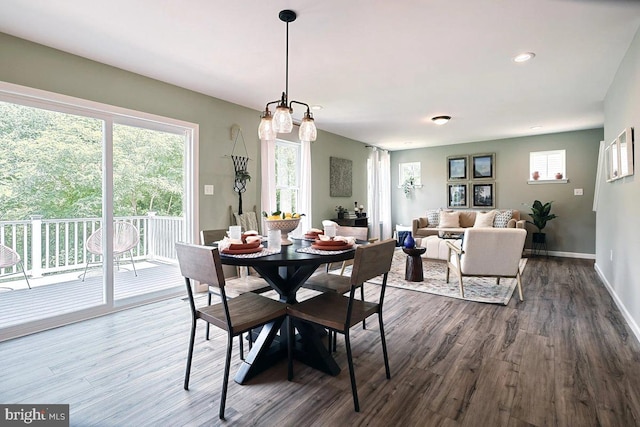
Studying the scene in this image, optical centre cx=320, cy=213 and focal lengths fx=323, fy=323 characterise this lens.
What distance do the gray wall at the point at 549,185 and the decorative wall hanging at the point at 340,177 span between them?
2.34 metres

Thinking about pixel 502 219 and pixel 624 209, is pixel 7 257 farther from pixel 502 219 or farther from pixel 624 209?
pixel 502 219

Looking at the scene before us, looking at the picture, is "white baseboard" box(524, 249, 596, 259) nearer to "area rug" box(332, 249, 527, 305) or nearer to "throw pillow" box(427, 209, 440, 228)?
"throw pillow" box(427, 209, 440, 228)

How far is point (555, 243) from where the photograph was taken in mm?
6473

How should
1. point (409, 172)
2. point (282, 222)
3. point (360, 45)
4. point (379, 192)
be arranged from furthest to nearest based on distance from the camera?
point (409, 172)
point (379, 192)
point (360, 45)
point (282, 222)

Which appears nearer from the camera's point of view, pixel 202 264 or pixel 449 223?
pixel 202 264

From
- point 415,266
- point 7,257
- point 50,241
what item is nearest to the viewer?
point 7,257

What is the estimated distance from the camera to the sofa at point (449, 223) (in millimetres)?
5875

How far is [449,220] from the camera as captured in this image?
6.87 meters

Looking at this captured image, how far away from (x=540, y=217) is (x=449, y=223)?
164 cm

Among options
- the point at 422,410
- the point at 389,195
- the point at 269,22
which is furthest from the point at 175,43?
the point at 389,195

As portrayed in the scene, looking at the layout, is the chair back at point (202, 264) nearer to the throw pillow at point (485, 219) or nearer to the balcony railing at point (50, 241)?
the balcony railing at point (50, 241)

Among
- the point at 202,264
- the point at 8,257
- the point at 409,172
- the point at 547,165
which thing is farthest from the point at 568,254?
the point at 8,257

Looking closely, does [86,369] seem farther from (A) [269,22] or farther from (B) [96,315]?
(A) [269,22]

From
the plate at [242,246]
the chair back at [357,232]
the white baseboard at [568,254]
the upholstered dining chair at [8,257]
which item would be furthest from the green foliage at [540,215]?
the upholstered dining chair at [8,257]
